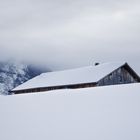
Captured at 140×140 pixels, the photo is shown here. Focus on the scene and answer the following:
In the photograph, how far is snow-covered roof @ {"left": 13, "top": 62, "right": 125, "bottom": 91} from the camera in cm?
3500

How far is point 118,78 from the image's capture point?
1444 inches

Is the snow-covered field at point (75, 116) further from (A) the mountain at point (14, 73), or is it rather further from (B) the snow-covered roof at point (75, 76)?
(A) the mountain at point (14, 73)

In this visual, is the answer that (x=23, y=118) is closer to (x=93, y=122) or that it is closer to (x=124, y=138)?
(x=93, y=122)

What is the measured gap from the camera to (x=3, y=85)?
563 ft

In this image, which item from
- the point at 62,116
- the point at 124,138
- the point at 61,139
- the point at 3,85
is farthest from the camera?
the point at 3,85

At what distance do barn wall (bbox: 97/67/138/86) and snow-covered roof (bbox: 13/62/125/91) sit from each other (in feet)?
1.78

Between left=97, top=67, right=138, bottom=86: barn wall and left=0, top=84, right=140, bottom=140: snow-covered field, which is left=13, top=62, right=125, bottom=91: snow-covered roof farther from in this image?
left=0, top=84, right=140, bottom=140: snow-covered field

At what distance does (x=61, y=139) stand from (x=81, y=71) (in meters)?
32.9

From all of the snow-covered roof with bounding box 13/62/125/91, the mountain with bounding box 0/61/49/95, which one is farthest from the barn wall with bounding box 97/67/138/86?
the mountain with bounding box 0/61/49/95

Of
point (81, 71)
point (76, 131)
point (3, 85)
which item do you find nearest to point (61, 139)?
point (76, 131)

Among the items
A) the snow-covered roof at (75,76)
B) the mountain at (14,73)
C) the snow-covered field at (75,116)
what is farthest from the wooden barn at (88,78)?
the mountain at (14,73)

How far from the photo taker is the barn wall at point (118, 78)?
35.0m

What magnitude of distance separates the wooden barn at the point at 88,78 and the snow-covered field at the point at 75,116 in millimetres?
26736

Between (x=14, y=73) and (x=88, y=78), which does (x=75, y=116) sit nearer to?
(x=88, y=78)
